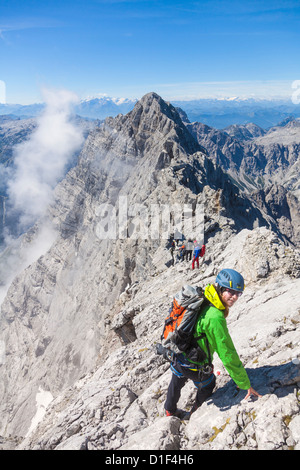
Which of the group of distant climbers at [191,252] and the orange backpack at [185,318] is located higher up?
the orange backpack at [185,318]

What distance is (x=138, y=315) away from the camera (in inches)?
805

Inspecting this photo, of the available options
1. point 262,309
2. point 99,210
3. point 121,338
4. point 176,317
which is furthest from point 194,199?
point 99,210

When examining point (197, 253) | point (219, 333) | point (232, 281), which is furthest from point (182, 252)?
point (219, 333)

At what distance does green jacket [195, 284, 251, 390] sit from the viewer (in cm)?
630

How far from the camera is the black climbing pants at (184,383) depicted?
7.33m

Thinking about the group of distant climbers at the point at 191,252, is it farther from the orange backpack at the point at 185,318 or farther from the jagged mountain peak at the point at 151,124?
Result: the jagged mountain peak at the point at 151,124

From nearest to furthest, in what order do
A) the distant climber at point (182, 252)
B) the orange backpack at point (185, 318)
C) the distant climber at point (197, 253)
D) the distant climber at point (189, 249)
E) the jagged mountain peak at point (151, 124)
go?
1. the orange backpack at point (185, 318)
2. the distant climber at point (197, 253)
3. the distant climber at point (189, 249)
4. the distant climber at point (182, 252)
5. the jagged mountain peak at point (151, 124)

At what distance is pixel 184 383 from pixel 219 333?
8.51 feet

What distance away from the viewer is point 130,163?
94875mm

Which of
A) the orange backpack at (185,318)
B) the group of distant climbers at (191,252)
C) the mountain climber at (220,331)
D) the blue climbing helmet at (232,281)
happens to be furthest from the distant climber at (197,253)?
the blue climbing helmet at (232,281)

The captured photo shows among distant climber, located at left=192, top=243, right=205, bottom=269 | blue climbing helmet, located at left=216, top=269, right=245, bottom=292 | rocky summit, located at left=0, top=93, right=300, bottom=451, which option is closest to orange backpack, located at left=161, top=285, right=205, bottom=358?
blue climbing helmet, located at left=216, top=269, right=245, bottom=292

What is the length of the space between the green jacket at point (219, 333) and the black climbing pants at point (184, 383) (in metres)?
1.14

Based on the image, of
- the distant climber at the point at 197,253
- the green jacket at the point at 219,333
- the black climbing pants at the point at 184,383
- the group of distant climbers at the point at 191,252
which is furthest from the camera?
the group of distant climbers at the point at 191,252
